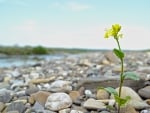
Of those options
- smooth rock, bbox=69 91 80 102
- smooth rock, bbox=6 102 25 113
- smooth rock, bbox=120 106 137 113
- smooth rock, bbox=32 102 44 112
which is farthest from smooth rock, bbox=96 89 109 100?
smooth rock, bbox=6 102 25 113

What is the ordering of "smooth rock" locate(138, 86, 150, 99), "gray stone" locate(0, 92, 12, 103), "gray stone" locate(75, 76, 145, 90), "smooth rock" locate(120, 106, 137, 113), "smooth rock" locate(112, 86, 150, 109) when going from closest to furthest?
"smooth rock" locate(120, 106, 137, 113)
"smooth rock" locate(112, 86, 150, 109)
"smooth rock" locate(138, 86, 150, 99)
"gray stone" locate(0, 92, 12, 103)
"gray stone" locate(75, 76, 145, 90)

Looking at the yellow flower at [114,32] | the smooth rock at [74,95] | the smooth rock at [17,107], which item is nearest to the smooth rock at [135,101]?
the smooth rock at [74,95]

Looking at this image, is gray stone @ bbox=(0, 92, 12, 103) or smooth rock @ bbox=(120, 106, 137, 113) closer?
smooth rock @ bbox=(120, 106, 137, 113)

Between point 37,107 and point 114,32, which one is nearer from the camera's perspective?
point 114,32

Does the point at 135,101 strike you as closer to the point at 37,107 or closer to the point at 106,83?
the point at 106,83

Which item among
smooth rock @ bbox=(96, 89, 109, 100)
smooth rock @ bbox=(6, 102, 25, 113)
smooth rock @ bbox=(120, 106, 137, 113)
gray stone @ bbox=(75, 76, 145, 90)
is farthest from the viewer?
gray stone @ bbox=(75, 76, 145, 90)

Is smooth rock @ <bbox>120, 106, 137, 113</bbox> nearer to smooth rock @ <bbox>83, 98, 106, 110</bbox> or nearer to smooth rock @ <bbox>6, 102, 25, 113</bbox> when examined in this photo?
smooth rock @ <bbox>83, 98, 106, 110</bbox>

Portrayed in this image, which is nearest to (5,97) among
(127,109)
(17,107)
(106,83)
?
(17,107)

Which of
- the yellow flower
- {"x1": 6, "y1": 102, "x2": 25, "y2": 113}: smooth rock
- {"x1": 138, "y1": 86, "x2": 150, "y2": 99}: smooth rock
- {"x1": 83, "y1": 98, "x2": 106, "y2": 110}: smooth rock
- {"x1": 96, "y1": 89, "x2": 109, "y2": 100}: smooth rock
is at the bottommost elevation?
{"x1": 6, "y1": 102, "x2": 25, "y2": 113}: smooth rock

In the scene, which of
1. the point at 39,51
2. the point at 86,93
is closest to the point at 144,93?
the point at 86,93

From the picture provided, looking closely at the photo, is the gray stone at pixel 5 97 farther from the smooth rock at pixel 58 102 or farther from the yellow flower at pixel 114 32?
the yellow flower at pixel 114 32
